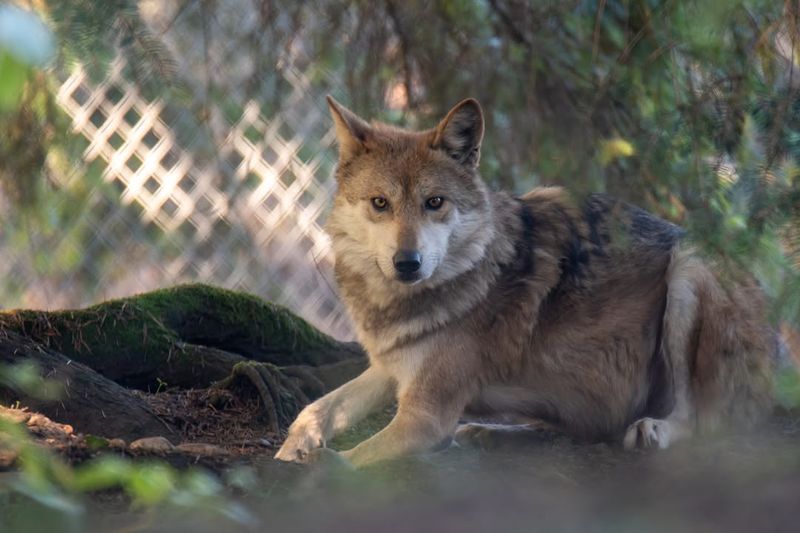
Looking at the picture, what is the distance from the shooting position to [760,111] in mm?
3684

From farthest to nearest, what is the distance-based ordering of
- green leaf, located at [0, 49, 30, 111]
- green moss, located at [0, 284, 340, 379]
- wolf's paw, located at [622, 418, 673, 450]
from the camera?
1. green moss, located at [0, 284, 340, 379]
2. wolf's paw, located at [622, 418, 673, 450]
3. green leaf, located at [0, 49, 30, 111]

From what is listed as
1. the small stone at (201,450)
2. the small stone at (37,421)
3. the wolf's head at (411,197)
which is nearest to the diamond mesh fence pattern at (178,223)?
the wolf's head at (411,197)

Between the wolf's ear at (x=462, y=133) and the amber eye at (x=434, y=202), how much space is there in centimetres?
26

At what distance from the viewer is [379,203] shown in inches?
183

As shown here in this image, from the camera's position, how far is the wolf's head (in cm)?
458

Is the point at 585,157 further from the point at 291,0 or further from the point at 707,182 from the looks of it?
the point at 291,0

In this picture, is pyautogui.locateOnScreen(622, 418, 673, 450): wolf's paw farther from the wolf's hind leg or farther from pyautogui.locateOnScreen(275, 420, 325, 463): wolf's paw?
pyautogui.locateOnScreen(275, 420, 325, 463): wolf's paw

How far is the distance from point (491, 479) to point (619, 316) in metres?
1.38

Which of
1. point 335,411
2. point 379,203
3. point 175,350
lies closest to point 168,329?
point 175,350

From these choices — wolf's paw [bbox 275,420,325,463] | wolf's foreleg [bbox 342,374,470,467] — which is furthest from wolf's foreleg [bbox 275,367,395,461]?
wolf's foreleg [bbox 342,374,470,467]

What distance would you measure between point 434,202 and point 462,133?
368 millimetres

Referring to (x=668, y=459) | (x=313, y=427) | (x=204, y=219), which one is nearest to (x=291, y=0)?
(x=313, y=427)

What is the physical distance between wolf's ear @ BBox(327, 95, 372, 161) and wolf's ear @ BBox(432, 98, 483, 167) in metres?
0.35

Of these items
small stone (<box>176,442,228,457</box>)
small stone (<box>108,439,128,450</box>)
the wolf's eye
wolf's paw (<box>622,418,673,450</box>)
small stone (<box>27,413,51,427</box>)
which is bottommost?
small stone (<box>27,413,51,427</box>)
